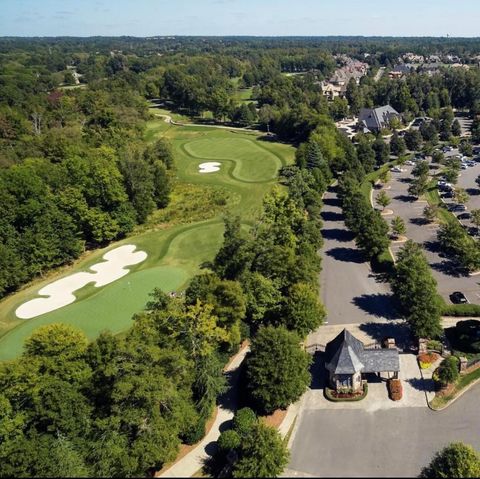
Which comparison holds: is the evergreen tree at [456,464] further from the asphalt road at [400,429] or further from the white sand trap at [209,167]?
the white sand trap at [209,167]

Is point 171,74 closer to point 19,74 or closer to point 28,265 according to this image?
point 19,74

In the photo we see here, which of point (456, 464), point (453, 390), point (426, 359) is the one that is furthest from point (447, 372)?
point (456, 464)

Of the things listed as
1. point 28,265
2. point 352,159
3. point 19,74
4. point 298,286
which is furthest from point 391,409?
point 19,74

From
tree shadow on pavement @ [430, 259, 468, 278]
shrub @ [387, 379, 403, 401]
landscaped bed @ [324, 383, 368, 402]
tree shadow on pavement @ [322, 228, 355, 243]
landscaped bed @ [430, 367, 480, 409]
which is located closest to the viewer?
landscaped bed @ [430, 367, 480, 409]

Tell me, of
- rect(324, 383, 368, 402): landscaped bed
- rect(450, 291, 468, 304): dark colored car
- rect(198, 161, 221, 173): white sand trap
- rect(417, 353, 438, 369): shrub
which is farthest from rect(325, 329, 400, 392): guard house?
rect(198, 161, 221, 173): white sand trap

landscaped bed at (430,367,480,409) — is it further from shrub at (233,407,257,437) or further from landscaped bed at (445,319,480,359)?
shrub at (233,407,257,437)

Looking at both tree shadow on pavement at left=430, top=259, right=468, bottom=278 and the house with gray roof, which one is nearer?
tree shadow on pavement at left=430, top=259, right=468, bottom=278
